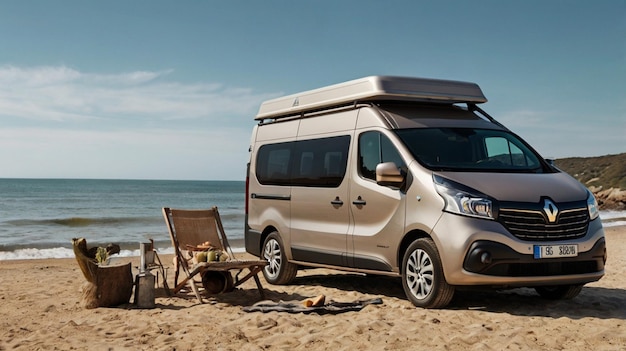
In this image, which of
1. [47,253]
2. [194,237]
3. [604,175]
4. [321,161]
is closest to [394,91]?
[321,161]

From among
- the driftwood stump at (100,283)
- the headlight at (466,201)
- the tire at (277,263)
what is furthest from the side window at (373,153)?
the driftwood stump at (100,283)

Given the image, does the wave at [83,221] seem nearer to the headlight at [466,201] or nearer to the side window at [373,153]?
the side window at [373,153]

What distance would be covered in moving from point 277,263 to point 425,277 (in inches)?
121

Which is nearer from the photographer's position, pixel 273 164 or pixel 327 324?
pixel 327 324

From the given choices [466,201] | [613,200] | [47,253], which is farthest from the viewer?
[613,200]

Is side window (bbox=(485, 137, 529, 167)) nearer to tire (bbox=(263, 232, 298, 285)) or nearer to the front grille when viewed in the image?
the front grille

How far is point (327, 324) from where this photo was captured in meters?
6.97

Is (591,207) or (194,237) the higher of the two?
(591,207)

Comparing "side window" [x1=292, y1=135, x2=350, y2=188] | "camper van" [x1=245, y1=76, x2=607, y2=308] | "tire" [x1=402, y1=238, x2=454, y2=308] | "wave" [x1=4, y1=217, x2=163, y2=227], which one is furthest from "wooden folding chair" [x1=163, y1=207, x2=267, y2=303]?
"wave" [x1=4, y1=217, x2=163, y2=227]

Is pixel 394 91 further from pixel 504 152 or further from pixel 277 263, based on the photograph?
pixel 277 263

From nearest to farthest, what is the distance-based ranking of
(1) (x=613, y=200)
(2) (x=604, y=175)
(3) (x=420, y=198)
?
(3) (x=420, y=198) → (1) (x=613, y=200) → (2) (x=604, y=175)

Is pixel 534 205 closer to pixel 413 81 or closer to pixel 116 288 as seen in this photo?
pixel 413 81

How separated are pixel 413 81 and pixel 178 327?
13.0 feet

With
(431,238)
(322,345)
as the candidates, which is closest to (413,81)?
(431,238)
